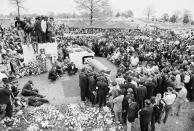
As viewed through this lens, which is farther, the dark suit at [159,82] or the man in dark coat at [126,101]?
the dark suit at [159,82]

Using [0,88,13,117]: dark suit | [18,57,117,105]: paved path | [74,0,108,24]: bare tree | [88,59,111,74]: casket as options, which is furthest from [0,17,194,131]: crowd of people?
[74,0,108,24]: bare tree

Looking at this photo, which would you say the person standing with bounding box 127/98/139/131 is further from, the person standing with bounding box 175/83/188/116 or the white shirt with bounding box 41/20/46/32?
the white shirt with bounding box 41/20/46/32

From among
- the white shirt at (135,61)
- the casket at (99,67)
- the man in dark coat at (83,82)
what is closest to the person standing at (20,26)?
the casket at (99,67)

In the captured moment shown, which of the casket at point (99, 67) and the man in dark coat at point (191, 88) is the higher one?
the casket at point (99, 67)

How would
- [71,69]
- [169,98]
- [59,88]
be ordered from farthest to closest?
[71,69], [59,88], [169,98]

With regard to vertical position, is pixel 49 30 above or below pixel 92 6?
below

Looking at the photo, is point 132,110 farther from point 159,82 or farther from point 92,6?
point 92,6

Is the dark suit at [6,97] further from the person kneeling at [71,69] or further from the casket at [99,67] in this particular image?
the casket at [99,67]

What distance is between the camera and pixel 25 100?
436 inches

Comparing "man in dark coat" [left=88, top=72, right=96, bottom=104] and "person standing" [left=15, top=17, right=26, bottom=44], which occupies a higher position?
"person standing" [left=15, top=17, right=26, bottom=44]

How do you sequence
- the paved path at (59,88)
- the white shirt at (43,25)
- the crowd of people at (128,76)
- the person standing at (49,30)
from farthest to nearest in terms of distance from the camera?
the person standing at (49,30) → the white shirt at (43,25) → the paved path at (59,88) → the crowd of people at (128,76)

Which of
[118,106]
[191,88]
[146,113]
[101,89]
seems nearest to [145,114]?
[146,113]

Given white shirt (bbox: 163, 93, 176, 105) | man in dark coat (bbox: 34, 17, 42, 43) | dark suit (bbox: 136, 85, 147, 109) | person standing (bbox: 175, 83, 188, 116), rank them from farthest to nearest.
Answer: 1. man in dark coat (bbox: 34, 17, 42, 43)
2. person standing (bbox: 175, 83, 188, 116)
3. dark suit (bbox: 136, 85, 147, 109)
4. white shirt (bbox: 163, 93, 176, 105)

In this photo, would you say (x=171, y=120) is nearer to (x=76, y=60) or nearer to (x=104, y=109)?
(x=104, y=109)
